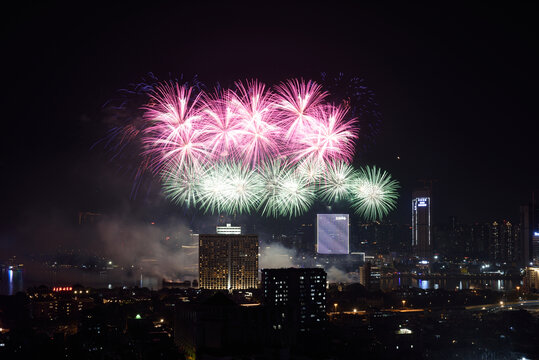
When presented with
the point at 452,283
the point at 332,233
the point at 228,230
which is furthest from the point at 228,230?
the point at 452,283

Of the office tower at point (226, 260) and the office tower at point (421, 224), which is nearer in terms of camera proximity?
the office tower at point (226, 260)

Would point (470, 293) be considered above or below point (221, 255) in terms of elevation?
below

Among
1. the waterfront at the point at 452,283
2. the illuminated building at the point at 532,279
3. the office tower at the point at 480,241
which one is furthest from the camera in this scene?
the office tower at the point at 480,241

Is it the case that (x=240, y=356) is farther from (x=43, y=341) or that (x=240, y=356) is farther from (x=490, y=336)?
(x=490, y=336)

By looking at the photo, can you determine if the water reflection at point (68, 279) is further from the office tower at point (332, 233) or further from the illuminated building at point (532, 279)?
the illuminated building at point (532, 279)

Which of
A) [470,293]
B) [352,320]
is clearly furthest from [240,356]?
[470,293]

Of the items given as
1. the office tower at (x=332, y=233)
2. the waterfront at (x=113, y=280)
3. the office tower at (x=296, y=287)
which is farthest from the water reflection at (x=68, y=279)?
the office tower at (x=296, y=287)
